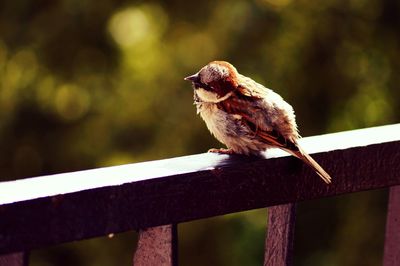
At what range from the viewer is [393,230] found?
1.96 meters

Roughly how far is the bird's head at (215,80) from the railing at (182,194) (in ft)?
2.42

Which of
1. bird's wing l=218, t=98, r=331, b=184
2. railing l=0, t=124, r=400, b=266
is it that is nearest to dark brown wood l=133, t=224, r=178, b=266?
railing l=0, t=124, r=400, b=266

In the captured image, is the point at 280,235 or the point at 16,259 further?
the point at 280,235

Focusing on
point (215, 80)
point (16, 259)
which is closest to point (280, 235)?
point (16, 259)

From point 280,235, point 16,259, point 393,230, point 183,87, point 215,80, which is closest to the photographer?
point 16,259

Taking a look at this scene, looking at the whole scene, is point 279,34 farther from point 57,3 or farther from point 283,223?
point 283,223

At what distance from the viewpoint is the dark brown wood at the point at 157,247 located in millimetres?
1573

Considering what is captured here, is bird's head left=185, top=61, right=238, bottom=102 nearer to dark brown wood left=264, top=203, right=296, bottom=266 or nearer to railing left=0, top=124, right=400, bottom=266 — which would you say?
railing left=0, top=124, right=400, bottom=266

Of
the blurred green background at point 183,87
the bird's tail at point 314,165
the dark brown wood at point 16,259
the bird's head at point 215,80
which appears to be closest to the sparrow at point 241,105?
the bird's head at point 215,80

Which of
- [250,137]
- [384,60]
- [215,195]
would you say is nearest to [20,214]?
[215,195]

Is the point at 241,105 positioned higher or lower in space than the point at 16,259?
higher

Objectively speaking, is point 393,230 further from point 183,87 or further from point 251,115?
point 183,87

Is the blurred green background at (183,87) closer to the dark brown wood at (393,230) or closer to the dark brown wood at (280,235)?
the dark brown wood at (393,230)

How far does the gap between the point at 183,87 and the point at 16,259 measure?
4727mm
